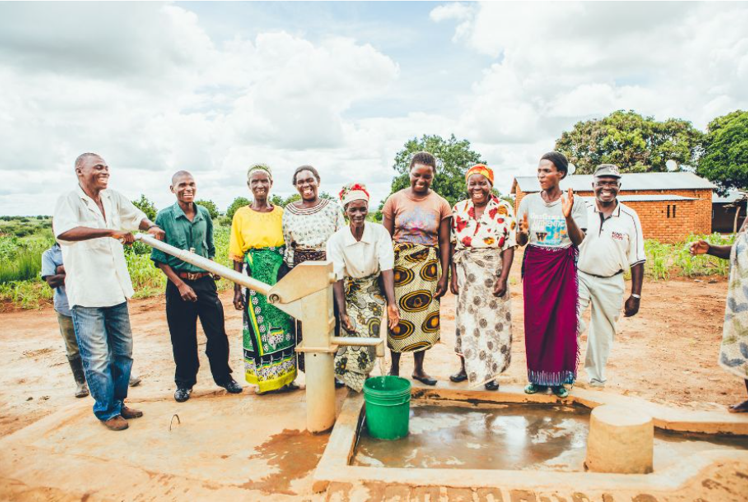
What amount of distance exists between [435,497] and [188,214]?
2.73m

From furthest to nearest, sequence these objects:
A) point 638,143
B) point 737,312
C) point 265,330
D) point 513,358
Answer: point 638,143 < point 513,358 < point 265,330 < point 737,312

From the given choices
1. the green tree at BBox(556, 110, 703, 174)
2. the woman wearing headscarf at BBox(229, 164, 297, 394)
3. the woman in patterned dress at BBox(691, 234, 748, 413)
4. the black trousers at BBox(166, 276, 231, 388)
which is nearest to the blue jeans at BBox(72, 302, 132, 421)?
the black trousers at BBox(166, 276, 231, 388)

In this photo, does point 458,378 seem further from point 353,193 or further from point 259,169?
point 259,169

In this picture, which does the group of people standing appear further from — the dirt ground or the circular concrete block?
the circular concrete block

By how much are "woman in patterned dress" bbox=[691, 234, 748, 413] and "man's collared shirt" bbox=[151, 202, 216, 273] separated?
11.9 ft

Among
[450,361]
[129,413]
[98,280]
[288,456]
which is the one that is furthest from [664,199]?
[98,280]

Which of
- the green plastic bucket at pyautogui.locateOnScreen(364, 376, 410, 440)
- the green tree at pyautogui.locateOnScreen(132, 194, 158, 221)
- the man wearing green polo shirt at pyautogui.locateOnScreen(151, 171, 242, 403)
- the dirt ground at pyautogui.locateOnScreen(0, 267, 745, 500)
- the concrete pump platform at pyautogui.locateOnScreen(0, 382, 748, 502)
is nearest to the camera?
the concrete pump platform at pyautogui.locateOnScreen(0, 382, 748, 502)

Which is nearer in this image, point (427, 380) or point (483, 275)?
point (483, 275)

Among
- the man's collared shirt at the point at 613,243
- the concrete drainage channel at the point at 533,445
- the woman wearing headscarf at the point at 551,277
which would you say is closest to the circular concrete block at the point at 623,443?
the concrete drainage channel at the point at 533,445

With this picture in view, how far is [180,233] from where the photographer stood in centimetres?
358

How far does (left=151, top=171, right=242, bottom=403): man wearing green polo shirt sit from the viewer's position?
3.53 m

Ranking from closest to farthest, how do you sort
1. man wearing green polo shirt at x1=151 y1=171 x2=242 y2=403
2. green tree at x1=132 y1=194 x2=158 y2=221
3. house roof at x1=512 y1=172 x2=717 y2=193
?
man wearing green polo shirt at x1=151 y1=171 x2=242 y2=403
green tree at x1=132 y1=194 x2=158 y2=221
house roof at x1=512 y1=172 x2=717 y2=193

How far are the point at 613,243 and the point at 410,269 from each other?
61.6 inches

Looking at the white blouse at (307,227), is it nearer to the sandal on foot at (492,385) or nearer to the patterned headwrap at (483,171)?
the patterned headwrap at (483,171)
